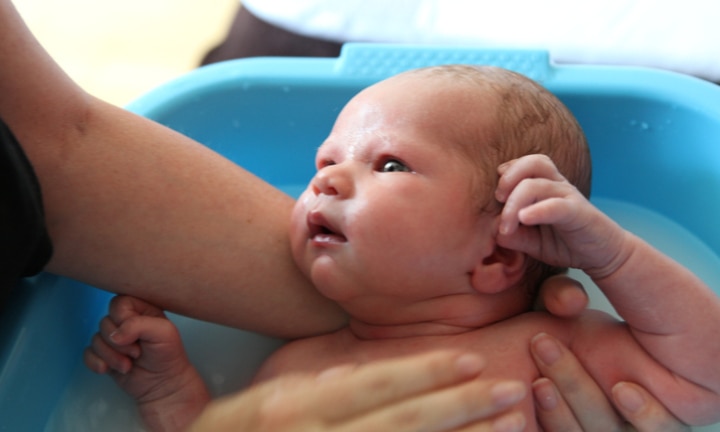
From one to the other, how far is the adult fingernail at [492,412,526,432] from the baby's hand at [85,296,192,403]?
0.36 metres

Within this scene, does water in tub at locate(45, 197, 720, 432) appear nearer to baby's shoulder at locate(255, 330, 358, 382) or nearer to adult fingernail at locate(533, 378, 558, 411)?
baby's shoulder at locate(255, 330, 358, 382)

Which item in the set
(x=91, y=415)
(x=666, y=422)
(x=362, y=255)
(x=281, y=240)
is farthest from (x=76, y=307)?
(x=666, y=422)

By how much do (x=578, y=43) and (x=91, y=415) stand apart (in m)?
0.88

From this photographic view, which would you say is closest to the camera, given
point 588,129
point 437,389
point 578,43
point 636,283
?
point 437,389

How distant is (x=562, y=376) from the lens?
2.32 feet

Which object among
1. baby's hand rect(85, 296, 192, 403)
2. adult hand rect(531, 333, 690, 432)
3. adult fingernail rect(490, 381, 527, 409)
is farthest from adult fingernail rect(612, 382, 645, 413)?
baby's hand rect(85, 296, 192, 403)

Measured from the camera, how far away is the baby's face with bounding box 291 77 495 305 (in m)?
0.70

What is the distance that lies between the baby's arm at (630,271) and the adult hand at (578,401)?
43mm

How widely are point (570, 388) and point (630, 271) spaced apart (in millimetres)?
124

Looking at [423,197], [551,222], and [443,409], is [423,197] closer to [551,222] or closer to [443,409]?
[551,222]

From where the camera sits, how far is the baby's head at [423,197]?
706 mm

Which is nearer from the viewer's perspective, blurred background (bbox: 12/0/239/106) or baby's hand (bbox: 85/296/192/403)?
baby's hand (bbox: 85/296/192/403)

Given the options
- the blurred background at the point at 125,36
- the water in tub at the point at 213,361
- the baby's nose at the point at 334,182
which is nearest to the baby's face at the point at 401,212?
the baby's nose at the point at 334,182

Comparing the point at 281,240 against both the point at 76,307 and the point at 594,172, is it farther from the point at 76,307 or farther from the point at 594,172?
the point at 594,172
